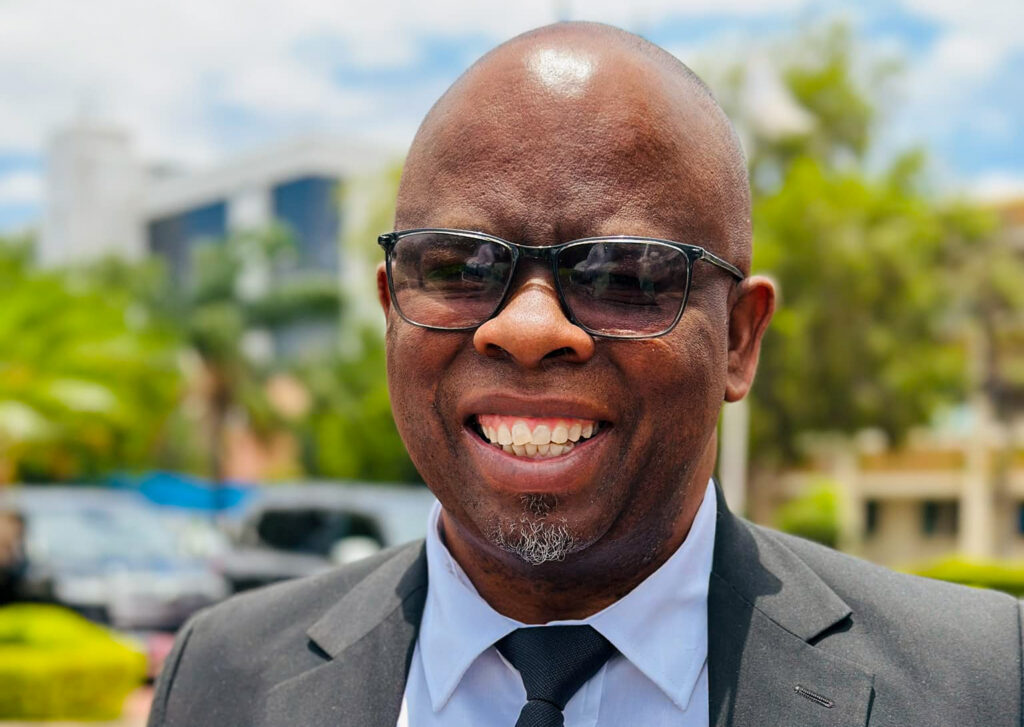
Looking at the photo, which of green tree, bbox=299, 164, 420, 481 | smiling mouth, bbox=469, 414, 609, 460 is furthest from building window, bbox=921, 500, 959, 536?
smiling mouth, bbox=469, 414, 609, 460

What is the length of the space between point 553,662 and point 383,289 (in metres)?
0.69

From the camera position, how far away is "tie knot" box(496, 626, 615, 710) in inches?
69.9

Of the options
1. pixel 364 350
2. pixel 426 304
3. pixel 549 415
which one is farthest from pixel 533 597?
pixel 364 350

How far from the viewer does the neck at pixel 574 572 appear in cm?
181

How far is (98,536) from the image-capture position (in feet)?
36.3

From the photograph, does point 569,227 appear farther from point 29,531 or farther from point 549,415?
point 29,531

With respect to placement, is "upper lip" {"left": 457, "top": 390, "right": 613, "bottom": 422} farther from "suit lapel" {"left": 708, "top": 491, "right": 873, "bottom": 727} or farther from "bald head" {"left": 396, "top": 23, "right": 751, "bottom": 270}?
"suit lapel" {"left": 708, "top": 491, "right": 873, "bottom": 727}

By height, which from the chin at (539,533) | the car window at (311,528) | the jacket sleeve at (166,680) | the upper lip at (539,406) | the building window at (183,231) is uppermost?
the upper lip at (539,406)

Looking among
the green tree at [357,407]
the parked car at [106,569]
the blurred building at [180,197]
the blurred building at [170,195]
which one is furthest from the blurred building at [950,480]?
the blurred building at [170,195]

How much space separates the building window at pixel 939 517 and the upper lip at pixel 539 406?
38.2m

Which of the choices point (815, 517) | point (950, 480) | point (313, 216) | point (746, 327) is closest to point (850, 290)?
point (815, 517)

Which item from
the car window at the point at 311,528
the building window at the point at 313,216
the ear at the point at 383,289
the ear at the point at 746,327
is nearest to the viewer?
the ear at the point at 746,327

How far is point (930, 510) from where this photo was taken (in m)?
38.1

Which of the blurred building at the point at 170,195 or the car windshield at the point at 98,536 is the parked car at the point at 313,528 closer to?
the car windshield at the point at 98,536
